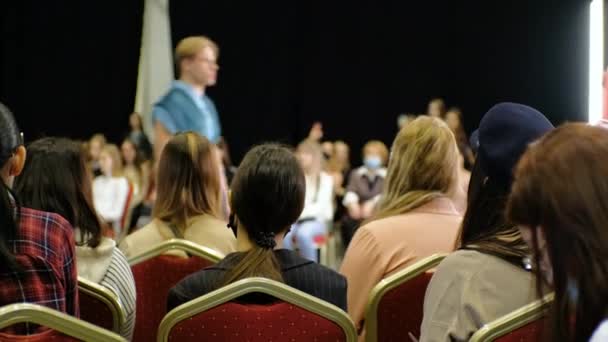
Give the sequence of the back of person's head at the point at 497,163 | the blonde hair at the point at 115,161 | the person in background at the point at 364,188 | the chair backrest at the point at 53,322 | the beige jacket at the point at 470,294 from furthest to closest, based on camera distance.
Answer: the person in background at the point at 364,188 → the blonde hair at the point at 115,161 → the back of person's head at the point at 497,163 → the beige jacket at the point at 470,294 → the chair backrest at the point at 53,322

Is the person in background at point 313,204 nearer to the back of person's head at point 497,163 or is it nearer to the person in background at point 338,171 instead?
the person in background at point 338,171

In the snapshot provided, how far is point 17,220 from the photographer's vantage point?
1860 mm

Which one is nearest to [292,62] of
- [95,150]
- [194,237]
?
[95,150]

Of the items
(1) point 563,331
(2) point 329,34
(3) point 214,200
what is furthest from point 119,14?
(1) point 563,331

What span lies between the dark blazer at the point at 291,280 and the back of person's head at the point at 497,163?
0.99 feet

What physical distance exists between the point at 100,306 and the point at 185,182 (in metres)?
1.00

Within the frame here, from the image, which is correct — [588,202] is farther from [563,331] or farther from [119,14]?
[119,14]

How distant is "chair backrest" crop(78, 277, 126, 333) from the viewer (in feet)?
7.03

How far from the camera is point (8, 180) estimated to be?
201 cm

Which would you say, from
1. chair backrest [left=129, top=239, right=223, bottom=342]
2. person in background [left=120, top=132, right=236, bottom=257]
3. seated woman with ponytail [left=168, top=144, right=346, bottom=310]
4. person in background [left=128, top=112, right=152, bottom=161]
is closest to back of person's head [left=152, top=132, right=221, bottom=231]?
person in background [left=120, top=132, right=236, bottom=257]

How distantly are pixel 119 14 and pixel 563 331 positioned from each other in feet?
37.0

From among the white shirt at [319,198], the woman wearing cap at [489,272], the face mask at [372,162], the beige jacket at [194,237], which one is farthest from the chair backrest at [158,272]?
the face mask at [372,162]

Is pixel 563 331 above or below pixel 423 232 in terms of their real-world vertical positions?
above

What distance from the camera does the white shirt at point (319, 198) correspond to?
26.8 ft
